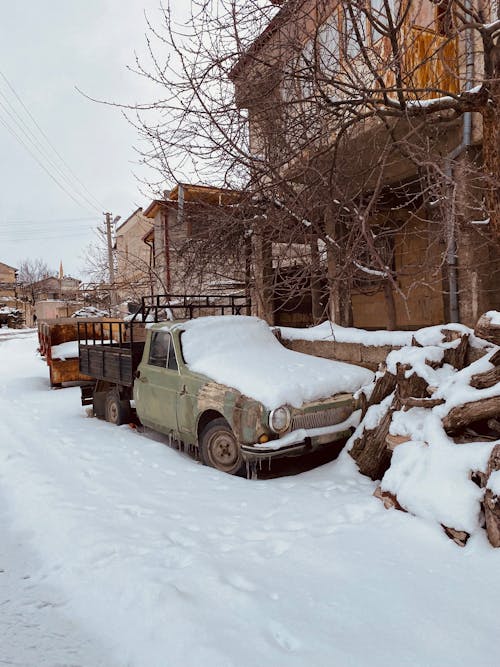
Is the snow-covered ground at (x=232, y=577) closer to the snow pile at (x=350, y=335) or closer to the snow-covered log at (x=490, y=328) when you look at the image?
the snow-covered log at (x=490, y=328)

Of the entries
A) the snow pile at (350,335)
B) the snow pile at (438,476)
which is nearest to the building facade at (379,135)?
A: the snow pile at (350,335)

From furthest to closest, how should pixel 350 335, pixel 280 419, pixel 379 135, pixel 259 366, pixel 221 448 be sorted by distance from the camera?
pixel 379 135 < pixel 350 335 < pixel 259 366 < pixel 221 448 < pixel 280 419

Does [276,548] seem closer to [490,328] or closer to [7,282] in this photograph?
[490,328]

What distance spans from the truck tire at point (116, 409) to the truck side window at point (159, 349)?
1.43 meters

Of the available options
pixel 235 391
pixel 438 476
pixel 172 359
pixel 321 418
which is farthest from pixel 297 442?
pixel 172 359

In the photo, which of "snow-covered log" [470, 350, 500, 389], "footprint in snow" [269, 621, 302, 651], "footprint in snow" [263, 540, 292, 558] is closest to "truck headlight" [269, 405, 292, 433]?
"footprint in snow" [263, 540, 292, 558]

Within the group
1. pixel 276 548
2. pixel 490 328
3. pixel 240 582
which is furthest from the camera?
pixel 490 328

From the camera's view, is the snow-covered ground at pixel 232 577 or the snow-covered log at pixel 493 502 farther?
the snow-covered log at pixel 493 502

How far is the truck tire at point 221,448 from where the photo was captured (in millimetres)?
5227

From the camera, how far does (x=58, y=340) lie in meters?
12.2

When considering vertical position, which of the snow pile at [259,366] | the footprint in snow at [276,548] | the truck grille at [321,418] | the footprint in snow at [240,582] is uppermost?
the snow pile at [259,366]

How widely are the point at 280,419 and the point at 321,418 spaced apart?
54cm

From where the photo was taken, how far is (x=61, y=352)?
11969 millimetres

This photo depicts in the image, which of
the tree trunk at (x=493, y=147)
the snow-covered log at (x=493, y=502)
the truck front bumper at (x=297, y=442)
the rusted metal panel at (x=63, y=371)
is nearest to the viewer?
the snow-covered log at (x=493, y=502)
